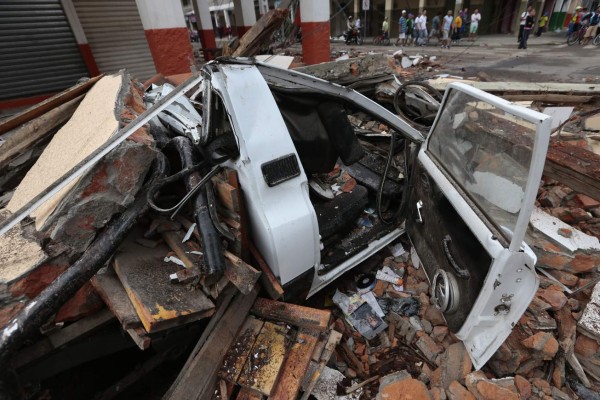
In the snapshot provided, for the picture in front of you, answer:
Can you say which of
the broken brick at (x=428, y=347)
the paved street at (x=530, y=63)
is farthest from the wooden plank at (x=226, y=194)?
the paved street at (x=530, y=63)

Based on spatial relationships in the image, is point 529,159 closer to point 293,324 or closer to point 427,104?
point 293,324

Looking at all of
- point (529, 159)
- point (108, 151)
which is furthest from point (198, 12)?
point (529, 159)

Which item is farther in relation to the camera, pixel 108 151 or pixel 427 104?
pixel 427 104

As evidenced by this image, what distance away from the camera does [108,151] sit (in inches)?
71.6

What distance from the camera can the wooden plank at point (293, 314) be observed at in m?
2.14

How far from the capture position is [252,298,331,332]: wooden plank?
2.14 metres

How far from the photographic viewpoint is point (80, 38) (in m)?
8.95

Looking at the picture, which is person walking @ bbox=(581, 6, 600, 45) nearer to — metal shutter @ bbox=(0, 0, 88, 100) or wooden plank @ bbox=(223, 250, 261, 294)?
wooden plank @ bbox=(223, 250, 261, 294)

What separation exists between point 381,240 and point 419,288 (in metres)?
0.52

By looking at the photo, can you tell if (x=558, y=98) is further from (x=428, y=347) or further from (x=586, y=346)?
(x=428, y=347)

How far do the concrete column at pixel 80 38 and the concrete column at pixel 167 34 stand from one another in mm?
4248

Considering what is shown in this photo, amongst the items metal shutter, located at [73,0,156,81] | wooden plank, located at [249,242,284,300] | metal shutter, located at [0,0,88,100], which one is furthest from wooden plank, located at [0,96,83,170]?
metal shutter, located at [73,0,156,81]

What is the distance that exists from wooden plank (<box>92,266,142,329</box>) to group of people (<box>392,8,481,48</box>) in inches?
753

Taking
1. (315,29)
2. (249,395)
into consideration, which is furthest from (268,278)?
(315,29)
